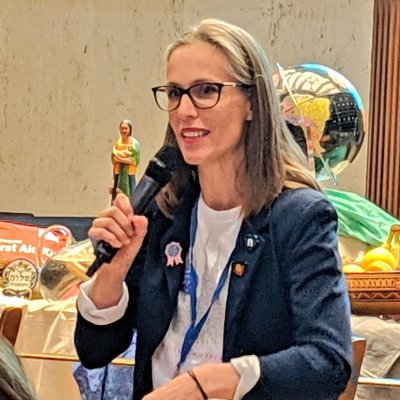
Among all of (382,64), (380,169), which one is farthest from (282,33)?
(380,169)

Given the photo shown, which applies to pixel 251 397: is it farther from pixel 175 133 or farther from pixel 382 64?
pixel 382 64

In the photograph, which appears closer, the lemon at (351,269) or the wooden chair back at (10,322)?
the wooden chair back at (10,322)

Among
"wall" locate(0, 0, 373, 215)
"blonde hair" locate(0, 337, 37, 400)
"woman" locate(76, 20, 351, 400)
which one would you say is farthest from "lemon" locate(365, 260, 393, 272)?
"wall" locate(0, 0, 373, 215)

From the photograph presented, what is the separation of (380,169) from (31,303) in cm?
258

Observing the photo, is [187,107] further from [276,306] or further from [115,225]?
[276,306]

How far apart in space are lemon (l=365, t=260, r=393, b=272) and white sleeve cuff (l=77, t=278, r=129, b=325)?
945mm

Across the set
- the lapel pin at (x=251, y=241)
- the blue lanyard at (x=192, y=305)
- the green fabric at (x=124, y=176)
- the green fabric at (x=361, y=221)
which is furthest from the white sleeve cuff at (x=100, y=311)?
the green fabric at (x=361, y=221)

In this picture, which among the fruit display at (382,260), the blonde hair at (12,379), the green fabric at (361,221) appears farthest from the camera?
the green fabric at (361,221)

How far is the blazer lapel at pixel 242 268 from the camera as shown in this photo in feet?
3.98

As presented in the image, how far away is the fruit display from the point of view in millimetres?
2113

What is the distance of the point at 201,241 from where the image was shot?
4.26 feet

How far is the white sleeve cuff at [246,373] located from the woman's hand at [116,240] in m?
0.22

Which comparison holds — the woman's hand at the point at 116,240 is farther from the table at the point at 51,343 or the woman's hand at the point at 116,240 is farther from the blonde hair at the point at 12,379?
the table at the point at 51,343

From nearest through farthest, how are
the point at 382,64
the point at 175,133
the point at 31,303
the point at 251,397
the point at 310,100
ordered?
the point at 251,397 < the point at 175,133 < the point at 31,303 < the point at 310,100 < the point at 382,64
